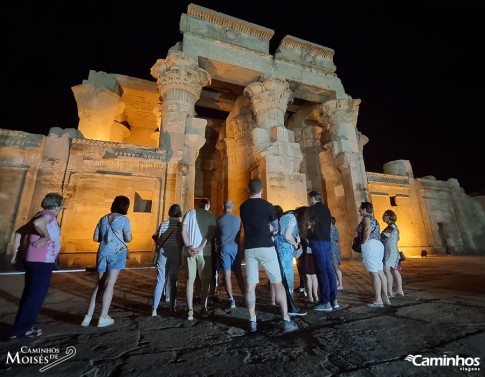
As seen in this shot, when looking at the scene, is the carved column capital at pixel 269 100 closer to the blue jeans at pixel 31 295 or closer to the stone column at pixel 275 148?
the stone column at pixel 275 148

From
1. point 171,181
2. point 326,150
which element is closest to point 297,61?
point 326,150

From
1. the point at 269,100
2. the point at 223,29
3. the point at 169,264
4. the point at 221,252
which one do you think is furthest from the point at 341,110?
the point at 169,264

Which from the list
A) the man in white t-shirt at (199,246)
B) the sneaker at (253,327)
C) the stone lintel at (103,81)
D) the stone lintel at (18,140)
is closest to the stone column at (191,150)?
the stone lintel at (103,81)

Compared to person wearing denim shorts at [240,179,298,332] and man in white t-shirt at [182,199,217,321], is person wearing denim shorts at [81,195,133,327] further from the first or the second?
person wearing denim shorts at [240,179,298,332]

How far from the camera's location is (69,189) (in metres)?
8.53

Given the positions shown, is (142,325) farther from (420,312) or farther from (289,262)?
(420,312)

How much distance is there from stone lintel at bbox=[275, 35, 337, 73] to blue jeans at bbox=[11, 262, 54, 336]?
13.1m

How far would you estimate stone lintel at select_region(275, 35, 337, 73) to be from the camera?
1288 cm

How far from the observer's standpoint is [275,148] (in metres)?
10.5

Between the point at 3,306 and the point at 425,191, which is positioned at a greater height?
the point at 425,191

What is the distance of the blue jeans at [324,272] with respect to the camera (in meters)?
3.50

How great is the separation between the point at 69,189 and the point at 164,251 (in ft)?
22.9

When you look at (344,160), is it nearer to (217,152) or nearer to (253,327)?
(217,152)

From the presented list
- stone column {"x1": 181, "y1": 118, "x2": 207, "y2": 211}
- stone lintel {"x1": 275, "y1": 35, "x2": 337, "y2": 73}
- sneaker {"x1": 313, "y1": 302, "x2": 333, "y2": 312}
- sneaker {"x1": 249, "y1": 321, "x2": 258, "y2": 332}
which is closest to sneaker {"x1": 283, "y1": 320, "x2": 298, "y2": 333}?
sneaker {"x1": 249, "y1": 321, "x2": 258, "y2": 332}
